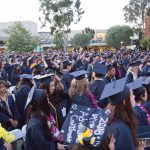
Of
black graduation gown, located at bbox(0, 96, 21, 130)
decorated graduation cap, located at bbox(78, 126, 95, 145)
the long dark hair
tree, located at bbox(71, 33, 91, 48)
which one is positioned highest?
the long dark hair

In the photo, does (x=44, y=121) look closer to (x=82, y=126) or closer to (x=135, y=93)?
(x=82, y=126)

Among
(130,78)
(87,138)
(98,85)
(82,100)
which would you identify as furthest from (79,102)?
(130,78)

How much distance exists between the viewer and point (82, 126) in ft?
11.2

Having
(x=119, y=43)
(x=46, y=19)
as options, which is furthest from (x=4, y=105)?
(x=119, y=43)

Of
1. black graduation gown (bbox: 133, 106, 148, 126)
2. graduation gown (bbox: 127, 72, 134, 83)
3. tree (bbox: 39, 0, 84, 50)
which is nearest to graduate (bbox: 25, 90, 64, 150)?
black graduation gown (bbox: 133, 106, 148, 126)

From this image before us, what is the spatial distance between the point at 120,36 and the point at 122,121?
58.2 metres

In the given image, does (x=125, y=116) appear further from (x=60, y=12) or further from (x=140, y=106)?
(x=60, y=12)

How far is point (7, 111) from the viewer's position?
6.32 metres

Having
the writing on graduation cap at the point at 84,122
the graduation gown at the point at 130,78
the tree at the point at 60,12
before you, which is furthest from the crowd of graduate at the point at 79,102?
the tree at the point at 60,12

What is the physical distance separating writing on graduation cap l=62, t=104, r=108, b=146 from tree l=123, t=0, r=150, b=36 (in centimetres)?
5105

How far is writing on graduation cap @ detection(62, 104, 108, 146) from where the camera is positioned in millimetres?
3168

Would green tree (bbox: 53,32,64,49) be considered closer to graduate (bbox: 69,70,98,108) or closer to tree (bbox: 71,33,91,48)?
tree (bbox: 71,33,91,48)

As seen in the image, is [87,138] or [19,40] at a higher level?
[87,138]

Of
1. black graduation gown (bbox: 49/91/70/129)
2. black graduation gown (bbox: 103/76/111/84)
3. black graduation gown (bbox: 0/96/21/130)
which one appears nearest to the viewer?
black graduation gown (bbox: 49/91/70/129)
